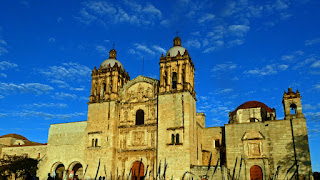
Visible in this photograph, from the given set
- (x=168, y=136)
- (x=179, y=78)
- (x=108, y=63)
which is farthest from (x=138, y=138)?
(x=108, y=63)

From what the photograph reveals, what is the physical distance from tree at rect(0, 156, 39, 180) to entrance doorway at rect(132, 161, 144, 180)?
1276 centimetres

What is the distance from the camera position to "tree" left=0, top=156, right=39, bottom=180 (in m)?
34.2

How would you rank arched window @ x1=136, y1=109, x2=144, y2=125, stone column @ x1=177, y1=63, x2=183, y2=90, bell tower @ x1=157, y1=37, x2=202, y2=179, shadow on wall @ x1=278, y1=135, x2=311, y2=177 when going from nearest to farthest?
shadow on wall @ x1=278, y1=135, x2=311, y2=177 < bell tower @ x1=157, y1=37, x2=202, y2=179 < stone column @ x1=177, y1=63, x2=183, y2=90 < arched window @ x1=136, y1=109, x2=144, y2=125

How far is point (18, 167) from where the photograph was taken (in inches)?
1358

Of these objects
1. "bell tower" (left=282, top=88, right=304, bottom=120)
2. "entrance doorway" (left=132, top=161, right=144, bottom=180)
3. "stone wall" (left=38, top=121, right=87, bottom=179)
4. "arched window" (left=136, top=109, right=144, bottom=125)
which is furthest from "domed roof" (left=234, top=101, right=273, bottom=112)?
"stone wall" (left=38, top=121, right=87, bottom=179)

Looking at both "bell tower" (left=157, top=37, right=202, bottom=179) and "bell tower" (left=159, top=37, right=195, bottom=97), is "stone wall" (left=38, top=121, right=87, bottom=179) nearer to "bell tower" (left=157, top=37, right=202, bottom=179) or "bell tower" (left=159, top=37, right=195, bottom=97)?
"bell tower" (left=157, top=37, right=202, bottom=179)

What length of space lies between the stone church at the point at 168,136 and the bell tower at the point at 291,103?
93mm

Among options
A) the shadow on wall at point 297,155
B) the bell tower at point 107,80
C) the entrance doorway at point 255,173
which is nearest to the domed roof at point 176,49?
the bell tower at point 107,80

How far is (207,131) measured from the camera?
1331 inches

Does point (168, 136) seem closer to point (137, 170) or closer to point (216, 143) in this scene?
point (137, 170)

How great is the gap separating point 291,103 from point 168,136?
42.9 ft

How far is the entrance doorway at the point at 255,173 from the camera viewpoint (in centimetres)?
2897

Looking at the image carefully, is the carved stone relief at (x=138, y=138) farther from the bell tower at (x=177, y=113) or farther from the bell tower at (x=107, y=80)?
the bell tower at (x=107, y=80)

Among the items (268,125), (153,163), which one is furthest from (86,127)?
(268,125)
